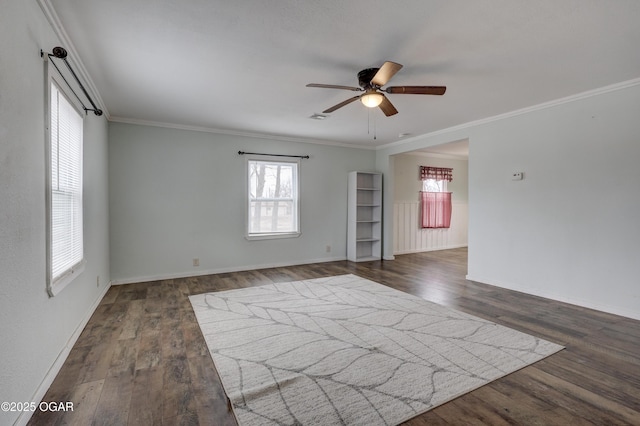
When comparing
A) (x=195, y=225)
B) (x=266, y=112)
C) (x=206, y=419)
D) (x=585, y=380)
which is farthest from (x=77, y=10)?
(x=585, y=380)

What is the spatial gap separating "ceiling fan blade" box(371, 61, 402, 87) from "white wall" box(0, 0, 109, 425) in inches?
85.7

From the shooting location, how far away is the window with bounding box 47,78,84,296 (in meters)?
2.11

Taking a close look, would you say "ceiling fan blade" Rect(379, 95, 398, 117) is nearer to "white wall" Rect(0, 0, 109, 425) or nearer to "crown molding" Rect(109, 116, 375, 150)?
"white wall" Rect(0, 0, 109, 425)

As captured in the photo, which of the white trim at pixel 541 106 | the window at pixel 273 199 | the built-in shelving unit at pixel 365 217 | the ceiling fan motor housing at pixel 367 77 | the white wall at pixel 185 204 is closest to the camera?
the ceiling fan motor housing at pixel 367 77

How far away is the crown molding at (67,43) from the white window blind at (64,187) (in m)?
0.38

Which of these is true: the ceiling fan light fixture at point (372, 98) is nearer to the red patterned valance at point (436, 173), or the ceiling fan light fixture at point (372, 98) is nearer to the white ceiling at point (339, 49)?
the white ceiling at point (339, 49)

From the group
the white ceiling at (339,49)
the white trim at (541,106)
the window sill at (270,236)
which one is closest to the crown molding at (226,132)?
the white ceiling at (339,49)

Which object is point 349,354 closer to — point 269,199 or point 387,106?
point 387,106

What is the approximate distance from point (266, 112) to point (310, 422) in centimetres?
364

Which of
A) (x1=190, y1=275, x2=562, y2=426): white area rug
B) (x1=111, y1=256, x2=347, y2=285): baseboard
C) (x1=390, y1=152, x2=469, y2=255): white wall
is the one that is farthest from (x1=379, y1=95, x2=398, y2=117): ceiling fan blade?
(x1=390, y1=152, x2=469, y2=255): white wall

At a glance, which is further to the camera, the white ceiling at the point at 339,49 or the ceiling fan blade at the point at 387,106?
the ceiling fan blade at the point at 387,106

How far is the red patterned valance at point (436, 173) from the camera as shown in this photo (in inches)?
299

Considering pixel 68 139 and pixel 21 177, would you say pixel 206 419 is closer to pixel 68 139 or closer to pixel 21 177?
pixel 21 177

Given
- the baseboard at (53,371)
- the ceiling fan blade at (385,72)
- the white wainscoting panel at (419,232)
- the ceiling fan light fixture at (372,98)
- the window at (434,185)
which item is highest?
the ceiling fan blade at (385,72)
